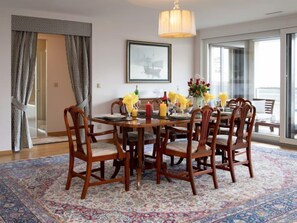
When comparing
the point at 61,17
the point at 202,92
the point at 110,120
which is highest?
the point at 61,17

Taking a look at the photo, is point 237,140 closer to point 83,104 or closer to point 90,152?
point 90,152

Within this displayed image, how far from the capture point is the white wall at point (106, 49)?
5.47 metres

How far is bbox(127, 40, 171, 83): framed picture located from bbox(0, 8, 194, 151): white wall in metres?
0.11

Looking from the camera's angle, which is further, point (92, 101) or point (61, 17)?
point (92, 101)

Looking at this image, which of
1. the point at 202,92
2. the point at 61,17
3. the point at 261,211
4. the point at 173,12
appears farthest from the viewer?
the point at 61,17

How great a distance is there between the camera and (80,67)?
6.35 metres

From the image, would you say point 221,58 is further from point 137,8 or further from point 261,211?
point 261,211

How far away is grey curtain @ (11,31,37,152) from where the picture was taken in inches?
220

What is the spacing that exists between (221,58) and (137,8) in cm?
290

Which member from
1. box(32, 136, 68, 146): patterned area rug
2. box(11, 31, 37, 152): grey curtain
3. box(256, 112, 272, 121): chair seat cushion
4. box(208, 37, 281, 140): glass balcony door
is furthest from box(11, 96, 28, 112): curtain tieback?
box(256, 112, 272, 121): chair seat cushion

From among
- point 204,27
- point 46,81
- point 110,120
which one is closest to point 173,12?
point 110,120

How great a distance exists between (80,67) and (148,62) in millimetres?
1530

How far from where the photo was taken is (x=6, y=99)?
18.1ft

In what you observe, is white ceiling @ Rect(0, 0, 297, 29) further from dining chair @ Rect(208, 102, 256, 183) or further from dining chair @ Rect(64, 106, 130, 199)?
dining chair @ Rect(64, 106, 130, 199)
